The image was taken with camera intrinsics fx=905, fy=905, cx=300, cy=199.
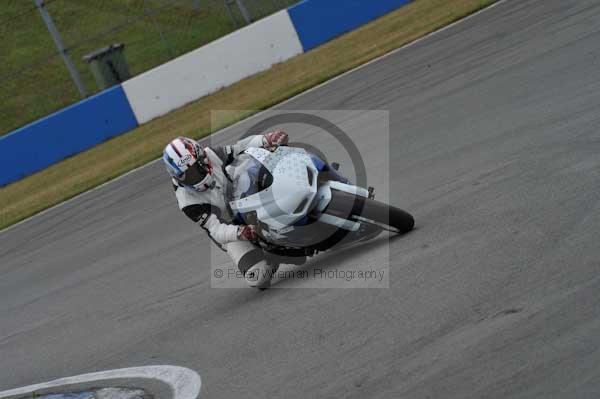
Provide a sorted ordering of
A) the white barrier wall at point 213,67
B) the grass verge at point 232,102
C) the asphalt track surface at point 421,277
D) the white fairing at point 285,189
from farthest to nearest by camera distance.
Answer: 1. the white barrier wall at point 213,67
2. the grass verge at point 232,102
3. the white fairing at point 285,189
4. the asphalt track surface at point 421,277

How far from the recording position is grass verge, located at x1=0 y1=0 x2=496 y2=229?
16.7m

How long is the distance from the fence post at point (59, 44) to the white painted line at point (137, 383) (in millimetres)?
14605

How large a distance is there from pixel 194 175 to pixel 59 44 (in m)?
14.8

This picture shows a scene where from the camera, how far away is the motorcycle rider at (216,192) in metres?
7.12

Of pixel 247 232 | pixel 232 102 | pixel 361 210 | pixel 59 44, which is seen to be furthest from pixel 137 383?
pixel 59 44

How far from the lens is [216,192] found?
7504mm

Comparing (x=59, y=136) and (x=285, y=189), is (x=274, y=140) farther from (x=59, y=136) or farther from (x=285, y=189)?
(x=59, y=136)

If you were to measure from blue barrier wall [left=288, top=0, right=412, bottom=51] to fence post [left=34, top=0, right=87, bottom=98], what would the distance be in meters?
5.24

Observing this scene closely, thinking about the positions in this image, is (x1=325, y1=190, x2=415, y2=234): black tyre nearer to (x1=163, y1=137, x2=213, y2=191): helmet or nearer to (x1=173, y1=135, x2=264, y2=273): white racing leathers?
(x1=173, y1=135, x2=264, y2=273): white racing leathers

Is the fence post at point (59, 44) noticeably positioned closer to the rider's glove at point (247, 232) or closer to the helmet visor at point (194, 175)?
the helmet visor at point (194, 175)

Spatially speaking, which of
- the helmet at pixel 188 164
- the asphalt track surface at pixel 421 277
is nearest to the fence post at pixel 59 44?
the asphalt track surface at pixel 421 277

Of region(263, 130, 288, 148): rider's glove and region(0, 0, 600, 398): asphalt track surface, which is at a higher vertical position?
region(263, 130, 288, 148): rider's glove

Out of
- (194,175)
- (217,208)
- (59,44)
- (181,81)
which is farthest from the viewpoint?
(181,81)

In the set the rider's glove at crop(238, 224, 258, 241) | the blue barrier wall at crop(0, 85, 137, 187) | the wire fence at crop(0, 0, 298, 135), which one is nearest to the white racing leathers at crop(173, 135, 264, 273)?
the rider's glove at crop(238, 224, 258, 241)
